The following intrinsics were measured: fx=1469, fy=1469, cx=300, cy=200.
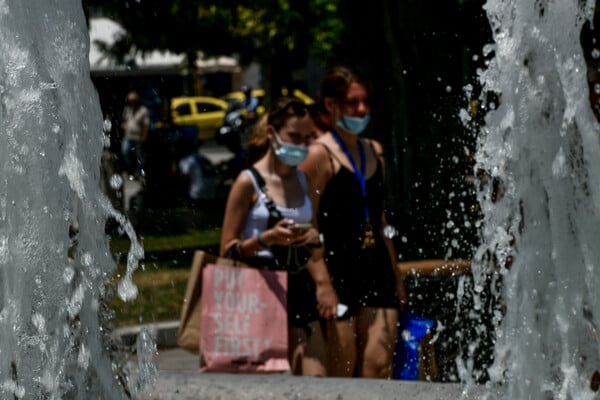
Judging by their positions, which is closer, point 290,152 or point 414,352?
point 414,352

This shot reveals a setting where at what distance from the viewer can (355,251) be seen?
5.88 m

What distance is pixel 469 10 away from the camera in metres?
15.1

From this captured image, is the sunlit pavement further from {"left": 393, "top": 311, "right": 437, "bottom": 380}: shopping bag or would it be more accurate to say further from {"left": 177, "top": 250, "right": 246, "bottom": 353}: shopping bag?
{"left": 393, "top": 311, "right": 437, "bottom": 380}: shopping bag

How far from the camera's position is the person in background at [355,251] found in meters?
5.77

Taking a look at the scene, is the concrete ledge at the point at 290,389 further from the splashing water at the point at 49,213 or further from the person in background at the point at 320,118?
the person in background at the point at 320,118

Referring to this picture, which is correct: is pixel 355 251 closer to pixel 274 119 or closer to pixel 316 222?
pixel 316 222

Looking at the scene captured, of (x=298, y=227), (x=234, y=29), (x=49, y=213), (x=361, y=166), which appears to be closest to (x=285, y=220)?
(x=298, y=227)

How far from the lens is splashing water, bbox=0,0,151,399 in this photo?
4.09 m

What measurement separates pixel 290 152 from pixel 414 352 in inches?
37.1

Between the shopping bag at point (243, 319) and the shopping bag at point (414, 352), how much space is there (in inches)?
18.3

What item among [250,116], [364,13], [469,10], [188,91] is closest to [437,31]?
[364,13]

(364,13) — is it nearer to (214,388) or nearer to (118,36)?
(214,388)

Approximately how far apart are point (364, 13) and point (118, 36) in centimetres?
1147

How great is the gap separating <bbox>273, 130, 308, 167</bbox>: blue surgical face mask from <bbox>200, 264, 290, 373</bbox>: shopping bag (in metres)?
0.54
